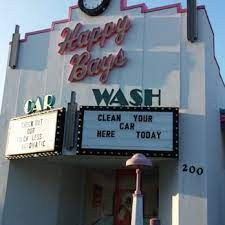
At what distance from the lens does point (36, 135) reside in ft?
51.0

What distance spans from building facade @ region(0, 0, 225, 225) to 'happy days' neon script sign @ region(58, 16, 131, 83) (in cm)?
4

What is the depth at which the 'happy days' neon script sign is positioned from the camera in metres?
16.0

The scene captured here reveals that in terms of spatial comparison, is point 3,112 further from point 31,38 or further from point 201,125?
point 201,125

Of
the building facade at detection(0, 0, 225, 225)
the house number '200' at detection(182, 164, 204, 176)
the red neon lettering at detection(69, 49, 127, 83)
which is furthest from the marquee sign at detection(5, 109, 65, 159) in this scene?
the house number '200' at detection(182, 164, 204, 176)

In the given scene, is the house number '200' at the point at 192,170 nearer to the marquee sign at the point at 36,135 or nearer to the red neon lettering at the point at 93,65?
the marquee sign at the point at 36,135

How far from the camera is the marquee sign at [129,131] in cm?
1419

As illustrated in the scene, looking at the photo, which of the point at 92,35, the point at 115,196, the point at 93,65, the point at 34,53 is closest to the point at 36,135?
the point at 93,65

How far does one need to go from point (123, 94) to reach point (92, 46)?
92.4 inches

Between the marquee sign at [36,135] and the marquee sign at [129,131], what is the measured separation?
0.80 meters

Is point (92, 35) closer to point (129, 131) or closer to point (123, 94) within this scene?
point (123, 94)

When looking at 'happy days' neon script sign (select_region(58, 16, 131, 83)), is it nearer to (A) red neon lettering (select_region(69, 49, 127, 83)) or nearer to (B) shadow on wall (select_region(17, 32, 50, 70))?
(A) red neon lettering (select_region(69, 49, 127, 83))

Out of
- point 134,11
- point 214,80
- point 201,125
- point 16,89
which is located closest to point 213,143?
point 201,125

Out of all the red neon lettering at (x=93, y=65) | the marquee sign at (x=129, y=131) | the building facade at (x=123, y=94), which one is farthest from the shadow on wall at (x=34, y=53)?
the marquee sign at (x=129, y=131)

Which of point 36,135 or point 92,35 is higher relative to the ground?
point 92,35
